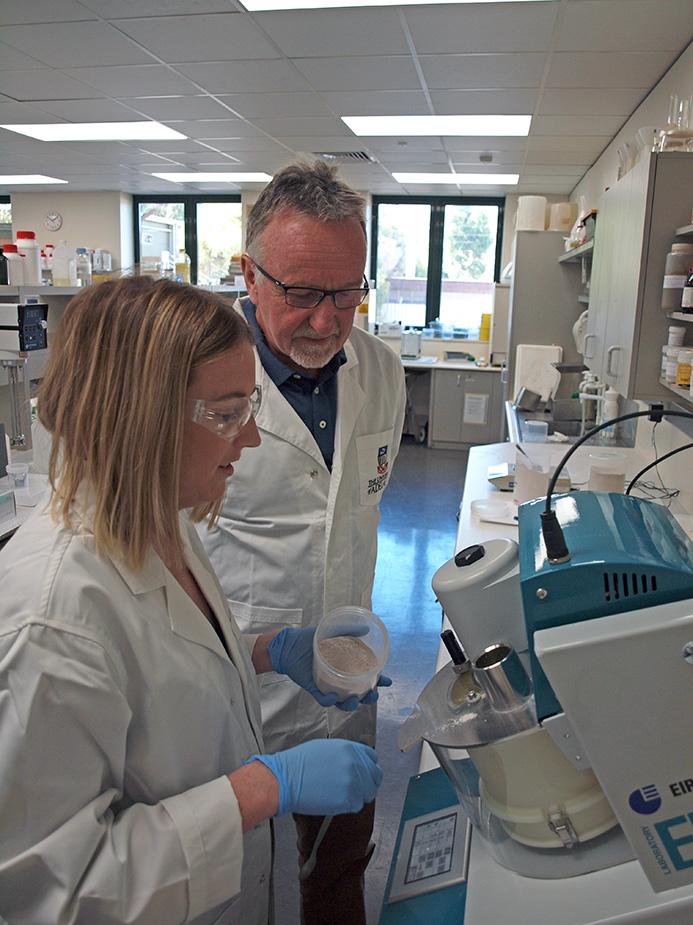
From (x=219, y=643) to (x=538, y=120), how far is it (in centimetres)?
464

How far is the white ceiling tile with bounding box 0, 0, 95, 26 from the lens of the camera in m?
3.01

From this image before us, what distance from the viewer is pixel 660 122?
145 inches

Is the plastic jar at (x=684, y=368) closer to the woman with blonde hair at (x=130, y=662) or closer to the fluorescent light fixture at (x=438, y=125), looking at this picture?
the woman with blonde hair at (x=130, y=662)

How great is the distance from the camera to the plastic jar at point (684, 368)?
6.48ft

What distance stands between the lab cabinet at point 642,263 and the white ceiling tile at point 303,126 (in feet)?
9.37

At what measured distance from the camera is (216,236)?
8.95 m

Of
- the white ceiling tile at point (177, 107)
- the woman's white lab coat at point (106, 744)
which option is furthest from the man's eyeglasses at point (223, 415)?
the white ceiling tile at point (177, 107)

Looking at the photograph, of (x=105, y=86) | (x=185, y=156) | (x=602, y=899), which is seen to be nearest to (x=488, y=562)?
(x=602, y=899)

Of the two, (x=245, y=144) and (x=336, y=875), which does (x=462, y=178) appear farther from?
(x=336, y=875)

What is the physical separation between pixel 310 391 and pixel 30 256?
2618 millimetres

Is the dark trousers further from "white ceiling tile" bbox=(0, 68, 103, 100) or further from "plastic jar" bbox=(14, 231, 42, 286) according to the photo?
"white ceiling tile" bbox=(0, 68, 103, 100)

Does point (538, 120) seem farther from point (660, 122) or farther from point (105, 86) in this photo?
point (105, 86)

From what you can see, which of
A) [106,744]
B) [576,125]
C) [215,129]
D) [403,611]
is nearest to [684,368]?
[106,744]

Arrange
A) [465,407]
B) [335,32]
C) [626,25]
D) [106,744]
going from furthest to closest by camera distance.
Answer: [465,407], [335,32], [626,25], [106,744]
